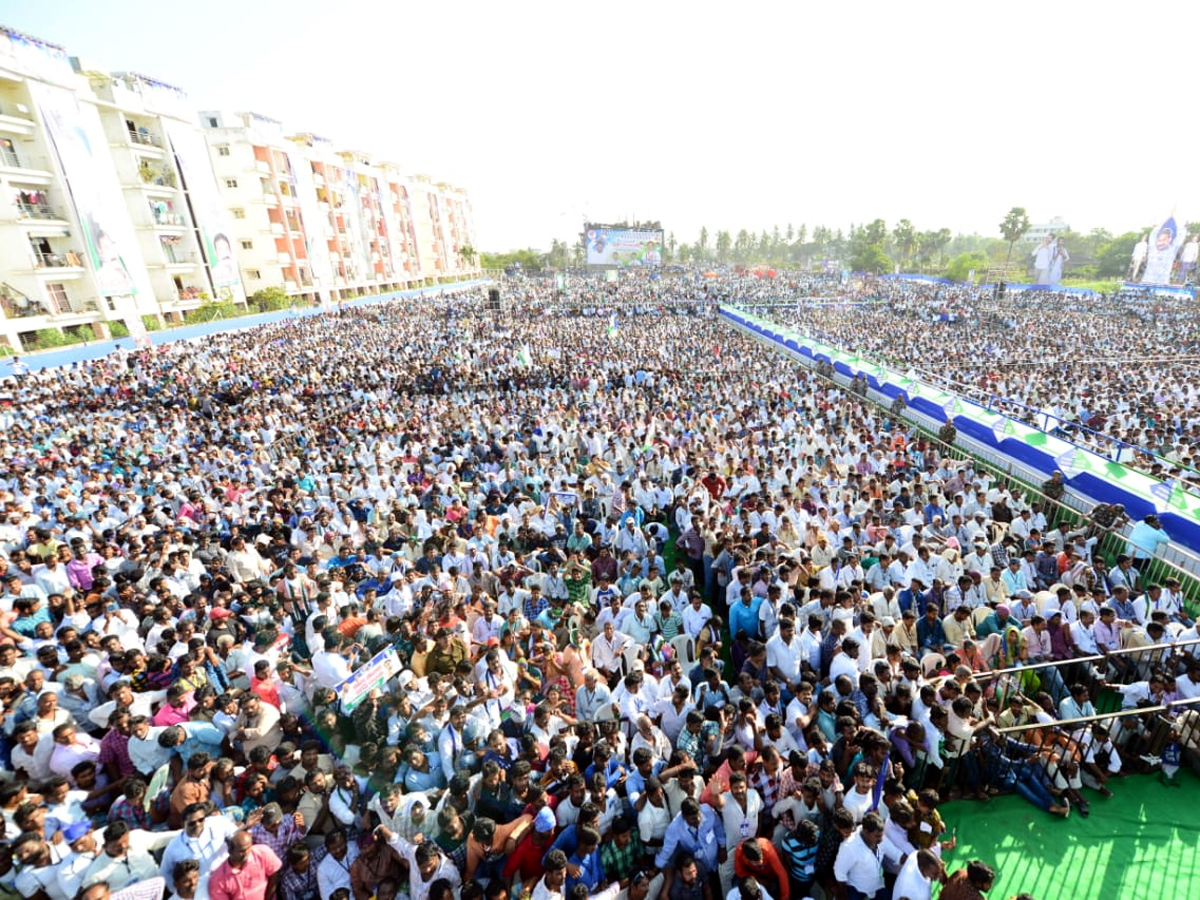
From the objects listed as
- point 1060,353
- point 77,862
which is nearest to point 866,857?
point 77,862

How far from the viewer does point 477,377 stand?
19.0 meters

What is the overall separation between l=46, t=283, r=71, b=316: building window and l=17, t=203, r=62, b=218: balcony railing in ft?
9.41

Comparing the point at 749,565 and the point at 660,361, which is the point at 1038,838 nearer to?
the point at 749,565

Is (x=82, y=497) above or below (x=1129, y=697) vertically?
above

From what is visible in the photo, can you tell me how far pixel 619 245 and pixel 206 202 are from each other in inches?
1766

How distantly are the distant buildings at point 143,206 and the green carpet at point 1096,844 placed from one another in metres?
28.6

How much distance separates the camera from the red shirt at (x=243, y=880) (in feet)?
10.2

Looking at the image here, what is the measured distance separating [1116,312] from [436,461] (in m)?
42.5

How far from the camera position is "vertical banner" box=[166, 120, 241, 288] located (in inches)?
1300

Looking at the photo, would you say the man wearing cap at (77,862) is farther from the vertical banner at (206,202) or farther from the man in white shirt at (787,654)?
the vertical banner at (206,202)

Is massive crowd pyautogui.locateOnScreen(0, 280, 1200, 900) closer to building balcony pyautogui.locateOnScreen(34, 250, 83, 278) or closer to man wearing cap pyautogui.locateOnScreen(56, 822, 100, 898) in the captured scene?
man wearing cap pyautogui.locateOnScreen(56, 822, 100, 898)

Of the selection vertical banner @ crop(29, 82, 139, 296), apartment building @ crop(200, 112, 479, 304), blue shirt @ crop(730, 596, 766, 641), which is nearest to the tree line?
apartment building @ crop(200, 112, 479, 304)

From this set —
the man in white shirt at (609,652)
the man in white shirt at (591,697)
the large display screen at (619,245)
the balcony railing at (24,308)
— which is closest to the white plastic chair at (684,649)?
the man in white shirt at (609,652)

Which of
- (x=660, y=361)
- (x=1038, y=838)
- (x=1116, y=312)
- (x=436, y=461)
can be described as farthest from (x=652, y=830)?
(x=1116, y=312)
